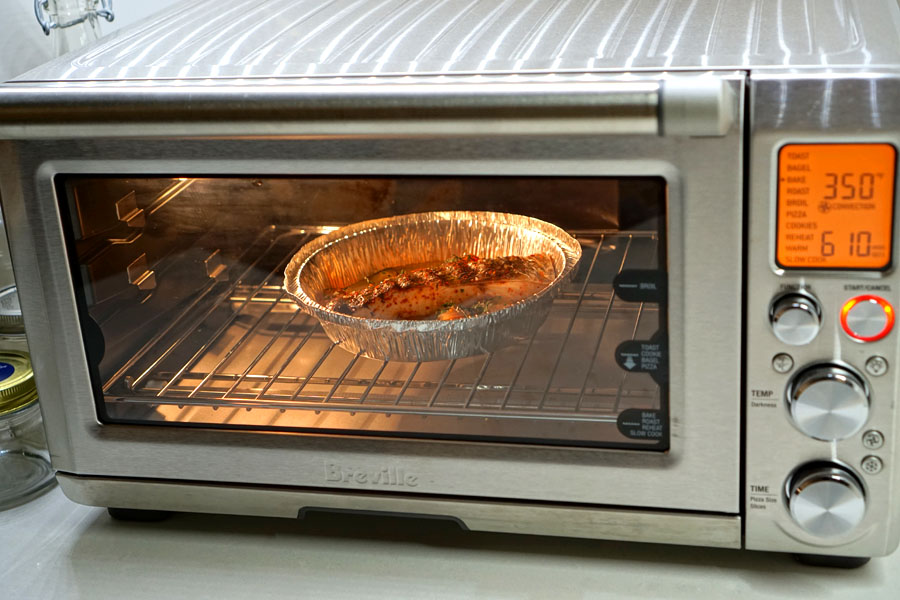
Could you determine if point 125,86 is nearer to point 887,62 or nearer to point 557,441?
point 557,441

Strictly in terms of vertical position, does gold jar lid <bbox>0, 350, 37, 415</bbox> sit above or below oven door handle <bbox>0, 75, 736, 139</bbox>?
below

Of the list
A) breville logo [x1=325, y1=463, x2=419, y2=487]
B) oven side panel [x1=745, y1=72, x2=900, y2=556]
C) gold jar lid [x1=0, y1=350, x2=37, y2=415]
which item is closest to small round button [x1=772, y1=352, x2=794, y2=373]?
oven side panel [x1=745, y1=72, x2=900, y2=556]

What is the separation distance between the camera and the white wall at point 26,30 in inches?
53.9

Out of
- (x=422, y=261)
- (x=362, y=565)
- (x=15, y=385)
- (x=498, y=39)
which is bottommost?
(x=362, y=565)

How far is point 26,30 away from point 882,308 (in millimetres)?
1172

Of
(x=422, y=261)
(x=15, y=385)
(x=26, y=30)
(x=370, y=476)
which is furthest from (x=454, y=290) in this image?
(x=26, y=30)

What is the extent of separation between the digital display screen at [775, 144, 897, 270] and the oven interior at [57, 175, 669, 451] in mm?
85

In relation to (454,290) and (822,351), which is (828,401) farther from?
(454,290)

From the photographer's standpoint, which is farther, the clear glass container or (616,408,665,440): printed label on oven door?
the clear glass container

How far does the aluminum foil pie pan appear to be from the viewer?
83cm

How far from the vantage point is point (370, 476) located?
0.87 meters

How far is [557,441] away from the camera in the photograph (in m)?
0.82

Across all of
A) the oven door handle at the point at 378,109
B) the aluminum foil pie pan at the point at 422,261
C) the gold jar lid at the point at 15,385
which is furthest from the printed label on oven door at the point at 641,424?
the gold jar lid at the point at 15,385

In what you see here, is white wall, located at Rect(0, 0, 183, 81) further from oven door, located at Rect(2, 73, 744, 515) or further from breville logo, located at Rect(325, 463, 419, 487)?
breville logo, located at Rect(325, 463, 419, 487)
